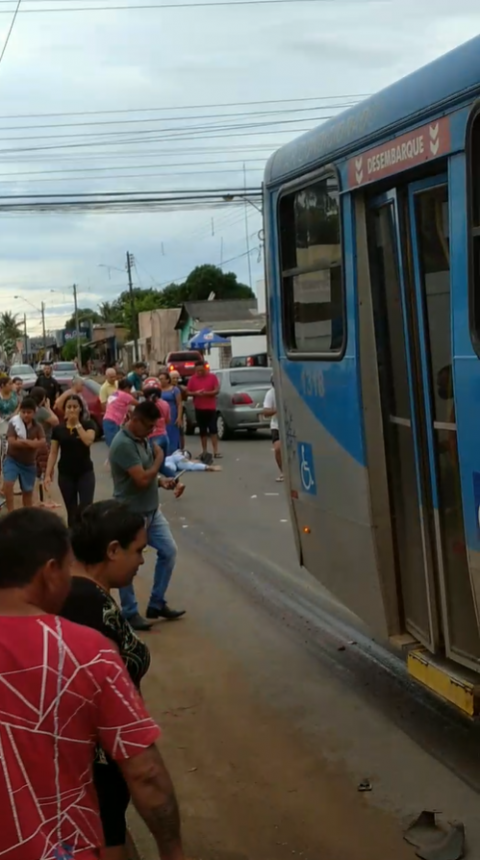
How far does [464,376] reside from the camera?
457 cm

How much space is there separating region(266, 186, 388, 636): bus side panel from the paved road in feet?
2.17

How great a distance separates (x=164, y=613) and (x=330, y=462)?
2.89 meters

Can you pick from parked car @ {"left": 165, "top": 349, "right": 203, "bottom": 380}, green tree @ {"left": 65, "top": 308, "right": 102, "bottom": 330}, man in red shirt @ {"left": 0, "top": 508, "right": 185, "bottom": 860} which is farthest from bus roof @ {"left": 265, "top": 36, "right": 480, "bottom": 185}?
green tree @ {"left": 65, "top": 308, "right": 102, "bottom": 330}

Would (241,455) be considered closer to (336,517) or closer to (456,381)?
(336,517)

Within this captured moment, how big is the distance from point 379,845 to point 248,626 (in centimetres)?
370

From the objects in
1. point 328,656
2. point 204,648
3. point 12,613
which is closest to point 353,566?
point 328,656

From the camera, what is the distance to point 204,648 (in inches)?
303

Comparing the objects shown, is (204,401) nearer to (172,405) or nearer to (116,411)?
(172,405)

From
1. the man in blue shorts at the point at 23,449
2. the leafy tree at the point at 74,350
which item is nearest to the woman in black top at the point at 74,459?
the man in blue shorts at the point at 23,449

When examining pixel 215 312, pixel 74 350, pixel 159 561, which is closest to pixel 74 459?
pixel 159 561

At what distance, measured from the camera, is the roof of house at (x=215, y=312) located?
7025cm

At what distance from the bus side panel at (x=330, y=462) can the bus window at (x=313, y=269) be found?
0.11 meters

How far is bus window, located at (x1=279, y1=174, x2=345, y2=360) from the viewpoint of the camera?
5.87 metres

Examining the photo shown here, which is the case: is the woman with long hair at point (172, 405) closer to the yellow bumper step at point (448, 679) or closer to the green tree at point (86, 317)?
the yellow bumper step at point (448, 679)
